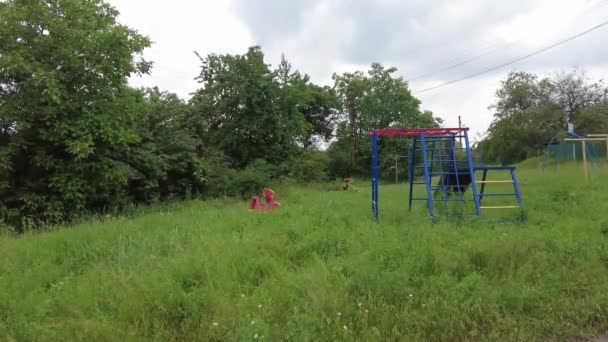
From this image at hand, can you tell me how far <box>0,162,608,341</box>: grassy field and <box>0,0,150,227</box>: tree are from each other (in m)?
5.33

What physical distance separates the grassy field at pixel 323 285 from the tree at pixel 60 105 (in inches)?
210

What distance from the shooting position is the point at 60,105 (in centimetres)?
1075

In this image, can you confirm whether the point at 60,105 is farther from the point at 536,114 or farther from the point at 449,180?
the point at 536,114

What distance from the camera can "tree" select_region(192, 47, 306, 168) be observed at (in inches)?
872

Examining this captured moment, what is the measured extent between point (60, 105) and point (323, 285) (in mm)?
9675

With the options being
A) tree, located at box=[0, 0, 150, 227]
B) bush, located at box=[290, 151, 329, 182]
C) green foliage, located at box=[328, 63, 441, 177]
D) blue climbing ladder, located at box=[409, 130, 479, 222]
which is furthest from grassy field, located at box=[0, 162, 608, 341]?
green foliage, located at box=[328, 63, 441, 177]

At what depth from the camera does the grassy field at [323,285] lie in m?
3.62

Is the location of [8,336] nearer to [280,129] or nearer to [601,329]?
[601,329]

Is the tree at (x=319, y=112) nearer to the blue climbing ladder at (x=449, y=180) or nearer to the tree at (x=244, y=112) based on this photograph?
the tree at (x=244, y=112)

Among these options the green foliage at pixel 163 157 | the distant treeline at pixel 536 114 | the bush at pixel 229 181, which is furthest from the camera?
the distant treeline at pixel 536 114

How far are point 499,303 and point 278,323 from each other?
2.06 meters

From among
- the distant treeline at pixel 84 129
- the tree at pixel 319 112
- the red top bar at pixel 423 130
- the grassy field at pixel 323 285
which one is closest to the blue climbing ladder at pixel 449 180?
the red top bar at pixel 423 130

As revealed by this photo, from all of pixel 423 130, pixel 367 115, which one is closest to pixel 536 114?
pixel 367 115

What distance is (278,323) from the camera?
3.67m
